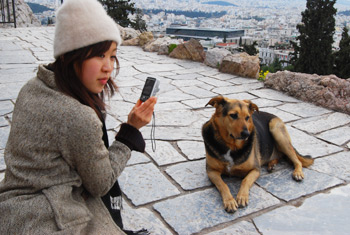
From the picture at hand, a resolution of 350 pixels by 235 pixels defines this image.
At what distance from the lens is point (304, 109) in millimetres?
5906

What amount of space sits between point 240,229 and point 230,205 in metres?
0.26

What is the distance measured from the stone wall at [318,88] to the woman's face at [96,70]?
5030mm

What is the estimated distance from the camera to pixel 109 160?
1865 millimetres

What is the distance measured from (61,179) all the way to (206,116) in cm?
382

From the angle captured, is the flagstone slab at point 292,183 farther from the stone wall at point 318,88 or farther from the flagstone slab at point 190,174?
the stone wall at point 318,88

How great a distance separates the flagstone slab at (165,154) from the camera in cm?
392

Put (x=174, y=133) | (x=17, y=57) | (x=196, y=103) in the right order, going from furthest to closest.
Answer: (x=17, y=57), (x=196, y=103), (x=174, y=133)

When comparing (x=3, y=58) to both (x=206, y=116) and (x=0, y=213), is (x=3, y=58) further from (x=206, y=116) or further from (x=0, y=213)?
(x=0, y=213)

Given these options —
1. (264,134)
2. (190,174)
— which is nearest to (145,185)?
(190,174)

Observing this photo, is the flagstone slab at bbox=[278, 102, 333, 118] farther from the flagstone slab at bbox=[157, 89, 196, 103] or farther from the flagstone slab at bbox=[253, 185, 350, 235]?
the flagstone slab at bbox=[253, 185, 350, 235]

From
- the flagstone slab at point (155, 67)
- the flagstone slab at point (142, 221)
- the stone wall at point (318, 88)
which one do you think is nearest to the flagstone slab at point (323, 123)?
the stone wall at point (318, 88)

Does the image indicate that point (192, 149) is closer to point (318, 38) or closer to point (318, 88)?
point (318, 88)

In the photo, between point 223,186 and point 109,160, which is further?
point 223,186

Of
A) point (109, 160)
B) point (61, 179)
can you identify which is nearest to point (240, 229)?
point (109, 160)
